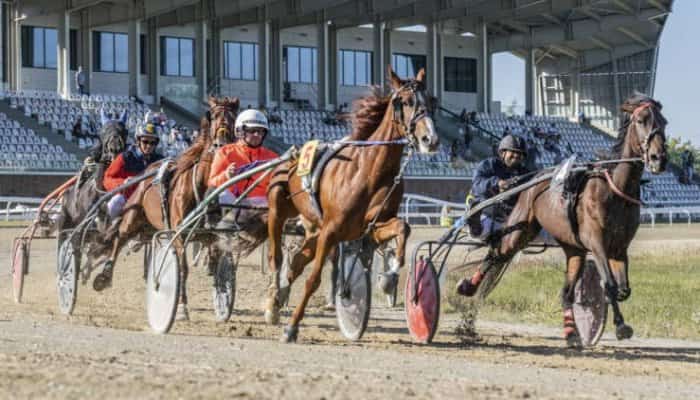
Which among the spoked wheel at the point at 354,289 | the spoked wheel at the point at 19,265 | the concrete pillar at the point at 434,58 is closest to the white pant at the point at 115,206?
the spoked wheel at the point at 19,265

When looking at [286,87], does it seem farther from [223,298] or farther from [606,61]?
[223,298]

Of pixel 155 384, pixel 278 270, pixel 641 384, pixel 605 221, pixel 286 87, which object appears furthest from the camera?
pixel 286 87

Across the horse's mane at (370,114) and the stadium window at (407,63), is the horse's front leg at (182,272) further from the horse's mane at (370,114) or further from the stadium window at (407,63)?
the stadium window at (407,63)

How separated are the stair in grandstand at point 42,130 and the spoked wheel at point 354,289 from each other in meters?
23.1

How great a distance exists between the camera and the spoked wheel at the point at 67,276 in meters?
12.0

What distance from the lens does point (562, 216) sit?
392 inches

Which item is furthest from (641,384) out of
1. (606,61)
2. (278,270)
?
(606,61)

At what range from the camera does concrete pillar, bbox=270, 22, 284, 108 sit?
4450cm

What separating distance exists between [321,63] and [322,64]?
0.19 feet

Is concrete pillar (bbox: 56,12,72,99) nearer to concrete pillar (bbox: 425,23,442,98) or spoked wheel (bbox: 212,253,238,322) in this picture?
concrete pillar (bbox: 425,23,442,98)

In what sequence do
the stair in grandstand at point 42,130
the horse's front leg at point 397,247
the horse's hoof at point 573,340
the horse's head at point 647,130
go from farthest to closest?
the stair in grandstand at point 42,130
the horse's hoof at point 573,340
the horse's head at point 647,130
the horse's front leg at point 397,247


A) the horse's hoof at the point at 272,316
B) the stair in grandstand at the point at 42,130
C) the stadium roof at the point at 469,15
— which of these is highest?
the stadium roof at the point at 469,15

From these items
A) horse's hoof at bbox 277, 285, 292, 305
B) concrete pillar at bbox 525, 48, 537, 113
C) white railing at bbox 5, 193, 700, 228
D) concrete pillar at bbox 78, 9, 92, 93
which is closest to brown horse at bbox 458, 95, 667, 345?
horse's hoof at bbox 277, 285, 292, 305

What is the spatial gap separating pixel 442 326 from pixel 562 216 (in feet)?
7.19
